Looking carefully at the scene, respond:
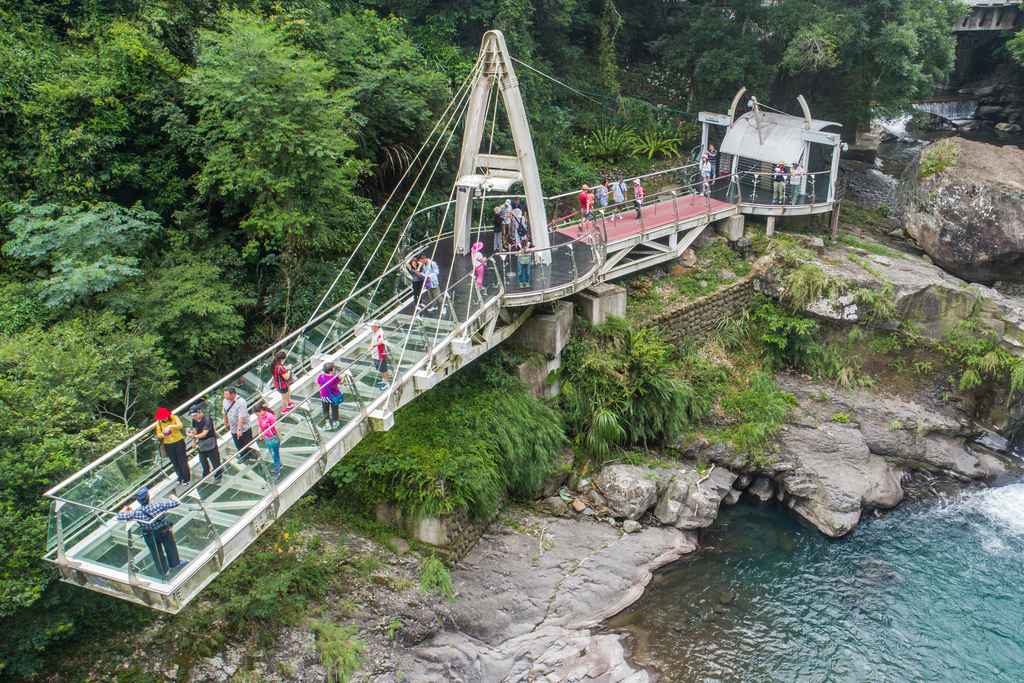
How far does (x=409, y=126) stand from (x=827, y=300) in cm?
1215

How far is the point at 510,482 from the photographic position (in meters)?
15.9

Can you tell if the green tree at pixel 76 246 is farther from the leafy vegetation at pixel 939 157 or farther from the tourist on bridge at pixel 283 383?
the leafy vegetation at pixel 939 157

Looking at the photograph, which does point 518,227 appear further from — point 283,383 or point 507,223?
point 283,383

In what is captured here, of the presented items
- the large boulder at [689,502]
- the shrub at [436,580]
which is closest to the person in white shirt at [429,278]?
the shrub at [436,580]

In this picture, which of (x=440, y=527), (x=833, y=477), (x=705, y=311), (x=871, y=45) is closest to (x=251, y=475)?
(x=440, y=527)

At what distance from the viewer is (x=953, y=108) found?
35.5 metres

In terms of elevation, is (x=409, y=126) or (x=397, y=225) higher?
(x=409, y=126)

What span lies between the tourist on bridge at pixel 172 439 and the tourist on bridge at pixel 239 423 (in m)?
0.75

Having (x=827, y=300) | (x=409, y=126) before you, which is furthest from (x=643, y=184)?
(x=409, y=126)

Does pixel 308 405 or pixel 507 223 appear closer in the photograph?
pixel 308 405

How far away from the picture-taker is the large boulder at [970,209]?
1998 cm

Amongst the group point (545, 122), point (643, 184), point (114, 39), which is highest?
point (114, 39)

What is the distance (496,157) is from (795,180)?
10.3m

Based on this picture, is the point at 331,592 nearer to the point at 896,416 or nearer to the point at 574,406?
the point at 574,406
